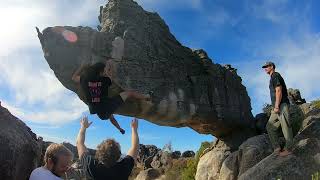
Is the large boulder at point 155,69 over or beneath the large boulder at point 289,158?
over

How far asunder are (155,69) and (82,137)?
15944 mm

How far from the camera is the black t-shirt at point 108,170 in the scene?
19.6 feet

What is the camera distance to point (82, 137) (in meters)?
6.43

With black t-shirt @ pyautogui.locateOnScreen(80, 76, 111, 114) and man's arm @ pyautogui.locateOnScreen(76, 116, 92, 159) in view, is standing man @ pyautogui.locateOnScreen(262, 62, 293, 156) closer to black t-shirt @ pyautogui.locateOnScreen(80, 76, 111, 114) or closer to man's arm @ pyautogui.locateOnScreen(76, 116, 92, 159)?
black t-shirt @ pyautogui.locateOnScreen(80, 76, 111, 114)

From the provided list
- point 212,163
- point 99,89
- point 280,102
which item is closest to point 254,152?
point 212,163

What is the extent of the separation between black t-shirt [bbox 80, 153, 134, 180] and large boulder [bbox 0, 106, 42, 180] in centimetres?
72

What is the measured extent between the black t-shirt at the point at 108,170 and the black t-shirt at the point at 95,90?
18.5 feet

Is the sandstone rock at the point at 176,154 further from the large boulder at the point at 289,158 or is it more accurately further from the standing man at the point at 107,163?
the standing man at the point at 107,163

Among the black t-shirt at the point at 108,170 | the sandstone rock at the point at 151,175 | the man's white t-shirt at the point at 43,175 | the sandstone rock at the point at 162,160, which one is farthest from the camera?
the sandstone rock at the point at 162,160

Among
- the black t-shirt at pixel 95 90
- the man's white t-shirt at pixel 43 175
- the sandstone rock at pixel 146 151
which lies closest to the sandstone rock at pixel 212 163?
the black t-shirt at pixel 95 90

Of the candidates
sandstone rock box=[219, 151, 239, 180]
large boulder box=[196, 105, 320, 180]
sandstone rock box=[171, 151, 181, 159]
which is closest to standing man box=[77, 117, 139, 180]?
large boulder box=[196, 105, 320, 180]

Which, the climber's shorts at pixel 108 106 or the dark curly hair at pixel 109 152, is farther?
the climber's shorts at pixel 108 106

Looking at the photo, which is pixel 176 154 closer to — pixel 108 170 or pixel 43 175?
pixel 108 170

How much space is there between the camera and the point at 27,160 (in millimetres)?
5855
